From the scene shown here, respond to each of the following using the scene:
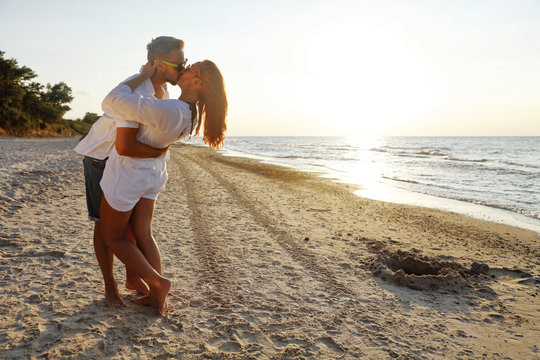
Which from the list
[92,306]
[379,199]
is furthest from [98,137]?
[379,199]

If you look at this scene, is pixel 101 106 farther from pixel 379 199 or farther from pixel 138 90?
pixel 379 199

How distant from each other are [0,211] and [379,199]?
8719mm

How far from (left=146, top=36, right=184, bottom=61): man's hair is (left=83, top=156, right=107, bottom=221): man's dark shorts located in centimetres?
79

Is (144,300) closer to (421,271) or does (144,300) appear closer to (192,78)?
(192,78)

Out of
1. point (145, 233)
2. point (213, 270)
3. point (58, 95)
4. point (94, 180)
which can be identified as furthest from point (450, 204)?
point (58, 95)

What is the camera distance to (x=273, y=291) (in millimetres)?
Result: 3232

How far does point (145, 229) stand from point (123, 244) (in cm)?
23

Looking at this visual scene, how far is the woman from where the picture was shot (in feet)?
6.44

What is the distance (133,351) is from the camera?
2127 mm

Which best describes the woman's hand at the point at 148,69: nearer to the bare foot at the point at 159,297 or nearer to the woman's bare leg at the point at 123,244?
the woman's bare leg at the point at 123,244

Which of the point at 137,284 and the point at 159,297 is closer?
the point at 159,297

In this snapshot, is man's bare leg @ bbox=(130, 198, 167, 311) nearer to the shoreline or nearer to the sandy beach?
the sandy beach

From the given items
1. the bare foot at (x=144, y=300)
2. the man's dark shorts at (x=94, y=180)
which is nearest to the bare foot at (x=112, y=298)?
the bare foot at (x=144, y=300)

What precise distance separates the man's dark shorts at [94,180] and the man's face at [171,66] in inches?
28.3
